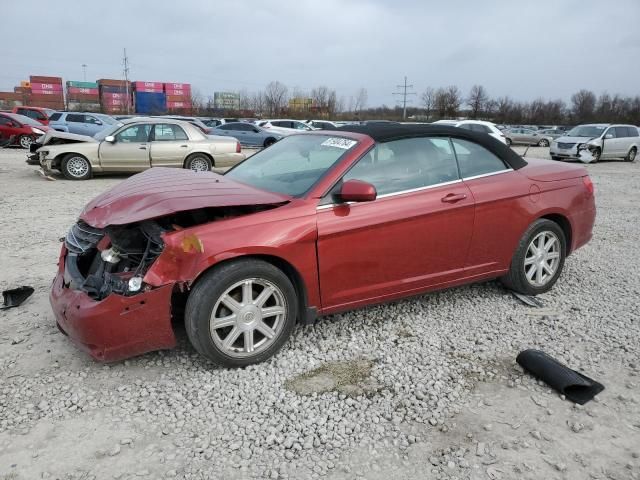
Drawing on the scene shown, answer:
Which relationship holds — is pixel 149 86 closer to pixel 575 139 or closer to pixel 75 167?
pixel 575 139

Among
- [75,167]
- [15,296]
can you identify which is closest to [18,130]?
[75,167]

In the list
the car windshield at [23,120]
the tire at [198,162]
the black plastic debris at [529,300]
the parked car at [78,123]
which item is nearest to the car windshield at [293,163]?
the black plastic debris at [529,300]

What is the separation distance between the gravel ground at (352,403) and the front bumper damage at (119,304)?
0.87ft

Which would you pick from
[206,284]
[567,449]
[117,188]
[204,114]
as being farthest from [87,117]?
[204,114]

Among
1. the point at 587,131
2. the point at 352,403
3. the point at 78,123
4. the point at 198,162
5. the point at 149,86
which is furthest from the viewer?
the point at 149,86

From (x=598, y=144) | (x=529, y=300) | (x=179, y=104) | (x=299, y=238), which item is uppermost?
(x=179, y=104)

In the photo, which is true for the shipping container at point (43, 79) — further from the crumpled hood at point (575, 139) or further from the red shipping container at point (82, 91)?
the crumpled hood at point (575, 139)

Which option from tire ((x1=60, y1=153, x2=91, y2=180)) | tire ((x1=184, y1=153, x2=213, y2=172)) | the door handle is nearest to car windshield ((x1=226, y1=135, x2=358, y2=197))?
the door handle

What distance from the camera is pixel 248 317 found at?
312cm

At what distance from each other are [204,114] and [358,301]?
60.2 m

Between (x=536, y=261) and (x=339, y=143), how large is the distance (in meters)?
2.14

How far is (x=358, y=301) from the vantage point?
3.53 m

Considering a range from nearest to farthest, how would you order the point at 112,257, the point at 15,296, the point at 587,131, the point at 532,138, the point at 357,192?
the point at 112,257 → the point at 357,192 → the point at 15,296 → the point at 587,131 → the point at 532,138

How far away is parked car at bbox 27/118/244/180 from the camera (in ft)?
37.6
